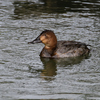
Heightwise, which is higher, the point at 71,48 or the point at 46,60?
the point at 71,48

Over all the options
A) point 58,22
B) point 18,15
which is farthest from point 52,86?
point 18,15

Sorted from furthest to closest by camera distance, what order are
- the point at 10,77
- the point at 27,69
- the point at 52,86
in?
the point at 27,69
the point at 10,77
the point at 52,86

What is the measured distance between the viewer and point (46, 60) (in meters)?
12.0

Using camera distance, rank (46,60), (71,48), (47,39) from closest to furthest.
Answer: (46,60) < (47,39) < (71,48)

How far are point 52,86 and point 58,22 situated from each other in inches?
278

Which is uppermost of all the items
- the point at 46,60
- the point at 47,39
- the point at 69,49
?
the point at 47,39

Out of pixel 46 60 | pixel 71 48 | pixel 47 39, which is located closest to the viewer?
pixel 46 60

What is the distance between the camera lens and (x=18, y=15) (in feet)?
55.8

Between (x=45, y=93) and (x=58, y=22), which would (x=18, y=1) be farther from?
(x=45, y=93)

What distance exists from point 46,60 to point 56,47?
0.70 meters

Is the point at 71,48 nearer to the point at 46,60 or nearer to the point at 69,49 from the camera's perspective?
the point at 69,49

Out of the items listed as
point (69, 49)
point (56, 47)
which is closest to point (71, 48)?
point (69, 49)

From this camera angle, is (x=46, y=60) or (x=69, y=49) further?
(x=69, y=49)

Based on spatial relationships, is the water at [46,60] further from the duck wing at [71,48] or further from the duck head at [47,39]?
the duck head at [47,39]
